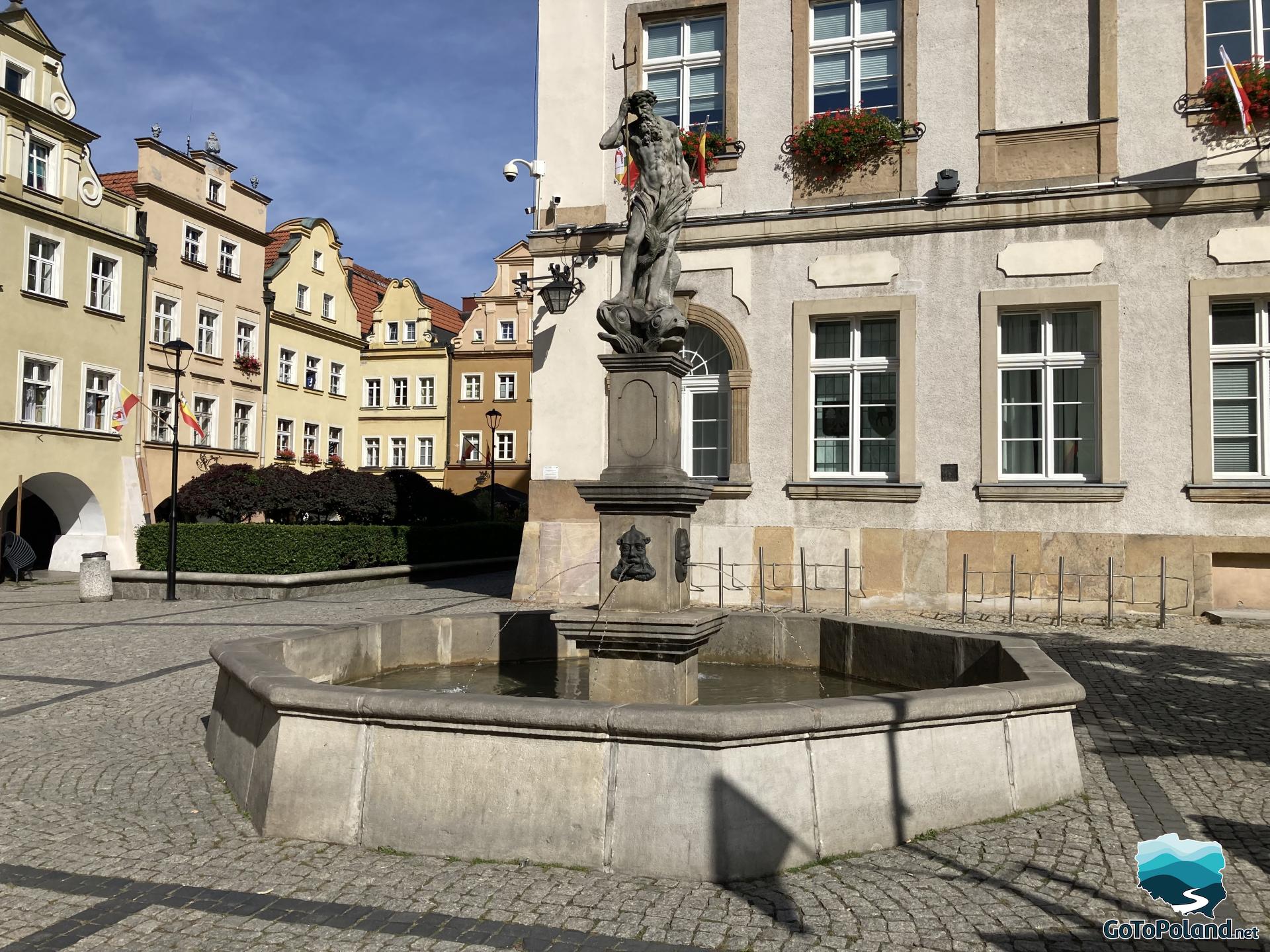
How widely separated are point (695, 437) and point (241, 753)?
33.7 feet

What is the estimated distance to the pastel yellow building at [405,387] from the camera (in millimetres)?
47094

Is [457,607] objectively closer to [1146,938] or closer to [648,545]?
[648,545]

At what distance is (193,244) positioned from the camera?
108 ft

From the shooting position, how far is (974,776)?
4.77 metres

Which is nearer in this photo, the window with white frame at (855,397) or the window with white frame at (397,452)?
the window with white frame at (855,397)

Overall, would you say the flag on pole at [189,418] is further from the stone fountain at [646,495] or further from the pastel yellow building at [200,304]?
the stone fountain at [646,495]

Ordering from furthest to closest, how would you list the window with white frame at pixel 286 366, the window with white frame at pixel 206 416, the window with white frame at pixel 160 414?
1. the window with white frame at pixel 286 366
2. the window with white frame at pixel 206 416
3. the window with white frame at pixel 160 414

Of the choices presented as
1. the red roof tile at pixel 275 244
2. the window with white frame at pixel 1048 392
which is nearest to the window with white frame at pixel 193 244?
the red roof tile at pixel 275 244

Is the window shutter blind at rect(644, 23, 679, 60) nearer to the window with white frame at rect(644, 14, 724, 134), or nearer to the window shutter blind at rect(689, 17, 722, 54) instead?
the window with white frame at rect(644, 14, 724, 134)

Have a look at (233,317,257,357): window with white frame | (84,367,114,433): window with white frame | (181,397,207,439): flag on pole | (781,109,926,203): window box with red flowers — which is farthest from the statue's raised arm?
(233,317,257,357): window with white frame

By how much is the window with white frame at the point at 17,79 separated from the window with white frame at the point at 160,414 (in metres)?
8.33

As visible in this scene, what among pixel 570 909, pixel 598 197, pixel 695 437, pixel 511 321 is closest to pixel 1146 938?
pixel 570 909

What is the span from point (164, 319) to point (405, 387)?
16.7m

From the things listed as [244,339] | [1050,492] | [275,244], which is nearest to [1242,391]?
[1050,492]
